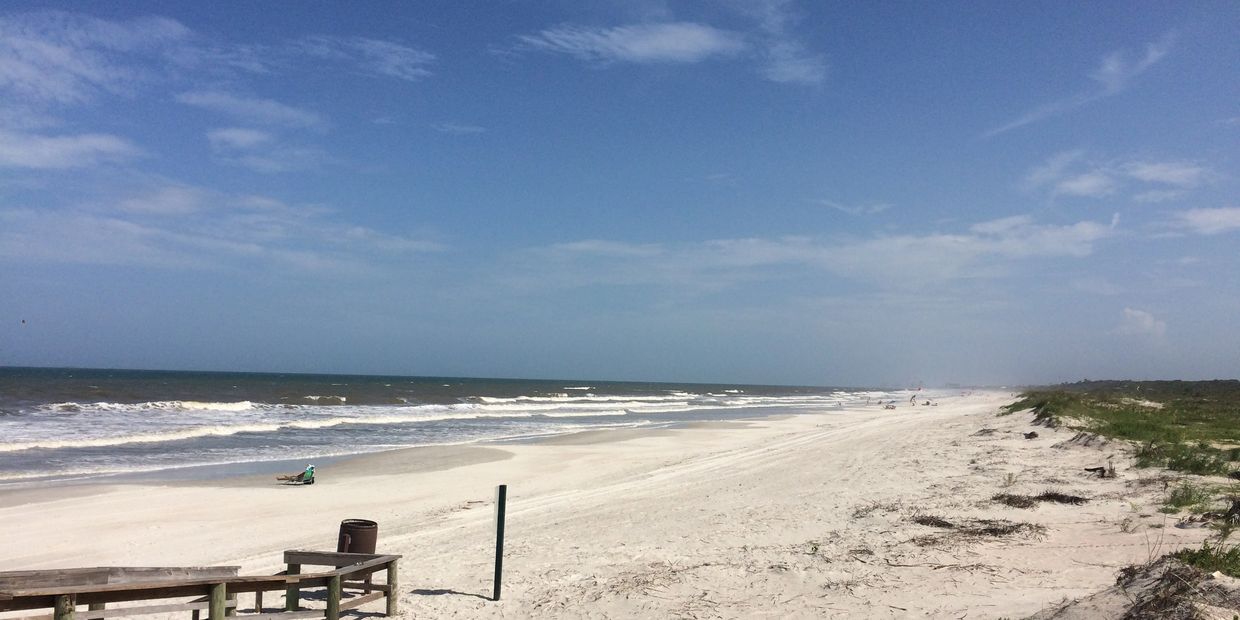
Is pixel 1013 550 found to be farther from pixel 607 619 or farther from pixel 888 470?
pixel 888 470

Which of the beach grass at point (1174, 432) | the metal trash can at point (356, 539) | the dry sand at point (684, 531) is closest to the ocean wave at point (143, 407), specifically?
the dry sand at point (684, 531)

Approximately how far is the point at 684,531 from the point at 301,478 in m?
10.1

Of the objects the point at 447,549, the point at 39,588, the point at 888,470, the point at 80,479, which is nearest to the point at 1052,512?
the point at 888,470

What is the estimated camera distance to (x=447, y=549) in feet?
35.1

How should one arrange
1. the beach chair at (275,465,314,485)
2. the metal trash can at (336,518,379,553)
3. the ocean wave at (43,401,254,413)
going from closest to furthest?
the metal trash can at (336,518,379,553) → the beach chair at (275,465,314,485) → the ocean wave at (43,401,254,413)

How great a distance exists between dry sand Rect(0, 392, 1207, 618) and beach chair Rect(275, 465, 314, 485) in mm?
283

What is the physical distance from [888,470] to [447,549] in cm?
1047

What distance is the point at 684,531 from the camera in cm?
1115

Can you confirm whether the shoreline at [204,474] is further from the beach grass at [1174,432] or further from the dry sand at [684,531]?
the beach grass at [1174,432]

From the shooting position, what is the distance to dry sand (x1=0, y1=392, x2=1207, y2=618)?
768 centimetres

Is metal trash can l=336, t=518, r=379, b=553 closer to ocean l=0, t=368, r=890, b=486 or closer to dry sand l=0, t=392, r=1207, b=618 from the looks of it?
dry sand l=0, t=392, r=1207, b=618

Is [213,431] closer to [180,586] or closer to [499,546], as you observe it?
[499,546]

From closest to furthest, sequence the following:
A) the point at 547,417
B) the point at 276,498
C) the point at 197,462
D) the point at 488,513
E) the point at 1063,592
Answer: the point at 1063,592, the point at 488,513, the point at 276,498, the point at 197,462, the point at 547,417

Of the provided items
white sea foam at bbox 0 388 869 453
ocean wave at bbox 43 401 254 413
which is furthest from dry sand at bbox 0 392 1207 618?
ocean wave at bbox 43 401 254 413
